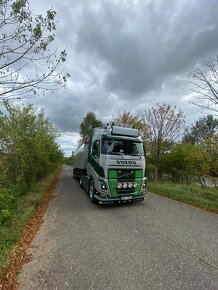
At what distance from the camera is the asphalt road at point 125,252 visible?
374cm

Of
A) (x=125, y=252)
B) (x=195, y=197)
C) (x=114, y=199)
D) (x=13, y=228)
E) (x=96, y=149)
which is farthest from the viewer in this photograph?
(x=195, y=197)

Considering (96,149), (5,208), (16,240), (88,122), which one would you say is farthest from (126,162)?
(88,122)

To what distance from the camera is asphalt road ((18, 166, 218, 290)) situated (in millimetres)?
3742

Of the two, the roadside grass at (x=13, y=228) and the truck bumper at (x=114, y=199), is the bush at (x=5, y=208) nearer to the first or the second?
the roadside grass at (x=13, y=228)

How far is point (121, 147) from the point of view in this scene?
9633mm

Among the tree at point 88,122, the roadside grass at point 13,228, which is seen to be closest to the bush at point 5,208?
the roadside grass at point 13,228

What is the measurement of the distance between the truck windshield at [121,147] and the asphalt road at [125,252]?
100 inches

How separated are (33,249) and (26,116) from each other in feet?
29.0

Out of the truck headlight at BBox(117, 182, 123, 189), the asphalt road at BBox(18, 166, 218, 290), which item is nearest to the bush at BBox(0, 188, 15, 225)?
the asphalt road at BBox(18, 166, 218, 290)

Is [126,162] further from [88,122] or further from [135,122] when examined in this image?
[88,122]

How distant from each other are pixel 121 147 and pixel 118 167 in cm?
100

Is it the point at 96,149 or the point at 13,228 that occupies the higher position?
the point at 96,149

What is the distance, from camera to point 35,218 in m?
7.89

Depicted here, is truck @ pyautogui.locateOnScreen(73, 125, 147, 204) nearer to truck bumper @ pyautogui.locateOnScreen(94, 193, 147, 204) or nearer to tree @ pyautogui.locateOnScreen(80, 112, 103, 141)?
truck bumper @ pyautogui.locateOnScreen(94, 193, 147, 204)
